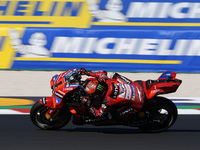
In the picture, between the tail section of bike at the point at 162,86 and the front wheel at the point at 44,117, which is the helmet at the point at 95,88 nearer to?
the front wheel at the point at 44,117

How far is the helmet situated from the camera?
6148mm

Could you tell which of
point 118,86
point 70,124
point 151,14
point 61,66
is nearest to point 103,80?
point 118,86

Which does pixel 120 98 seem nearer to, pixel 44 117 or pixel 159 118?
pixel 159 118

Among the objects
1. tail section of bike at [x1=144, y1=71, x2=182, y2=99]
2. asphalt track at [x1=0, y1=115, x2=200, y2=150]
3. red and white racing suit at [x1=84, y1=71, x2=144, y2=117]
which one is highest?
tail section of bike at [x1=144, y1=71, x2=182, y2=99]

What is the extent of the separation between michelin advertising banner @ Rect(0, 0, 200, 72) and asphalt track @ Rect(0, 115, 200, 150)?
5533 millimetres

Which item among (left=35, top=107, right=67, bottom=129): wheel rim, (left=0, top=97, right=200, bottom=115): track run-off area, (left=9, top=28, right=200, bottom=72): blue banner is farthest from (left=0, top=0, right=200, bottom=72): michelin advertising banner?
(left=35, top=107, right=67, bottom=129): wheel rim

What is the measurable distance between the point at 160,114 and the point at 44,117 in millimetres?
1749

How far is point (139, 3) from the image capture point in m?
13.5

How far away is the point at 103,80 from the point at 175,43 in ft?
21.9

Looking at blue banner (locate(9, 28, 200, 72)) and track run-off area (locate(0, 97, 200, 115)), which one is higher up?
blue banner (locate(9, 28, 200, 72))

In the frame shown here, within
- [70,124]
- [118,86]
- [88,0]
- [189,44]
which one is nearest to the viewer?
[118,86]

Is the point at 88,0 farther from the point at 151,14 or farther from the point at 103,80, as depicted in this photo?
the point at 103,80

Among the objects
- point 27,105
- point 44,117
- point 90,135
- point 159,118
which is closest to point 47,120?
point 44,117

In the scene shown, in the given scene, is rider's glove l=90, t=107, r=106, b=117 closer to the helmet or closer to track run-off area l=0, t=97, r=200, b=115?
the helmet
